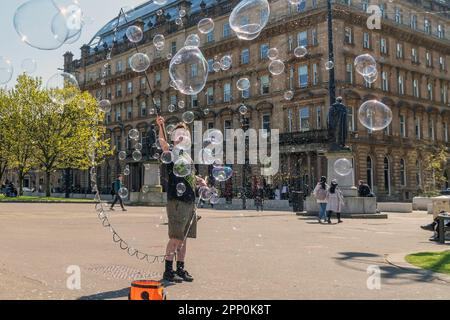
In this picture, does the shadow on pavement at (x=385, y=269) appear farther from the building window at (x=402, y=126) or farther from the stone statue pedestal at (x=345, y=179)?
the building window at (x=402, y=126)

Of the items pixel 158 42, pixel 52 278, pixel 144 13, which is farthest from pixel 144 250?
pixel 144 13

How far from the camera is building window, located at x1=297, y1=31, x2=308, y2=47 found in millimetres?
42219

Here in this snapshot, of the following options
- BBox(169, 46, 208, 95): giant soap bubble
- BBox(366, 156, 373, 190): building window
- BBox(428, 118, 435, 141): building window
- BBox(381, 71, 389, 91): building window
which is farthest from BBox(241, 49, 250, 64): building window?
BBox(169, 46, 208, 95): giant soap bubble

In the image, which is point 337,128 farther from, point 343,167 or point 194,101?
point 194,101

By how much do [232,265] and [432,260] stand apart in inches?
133

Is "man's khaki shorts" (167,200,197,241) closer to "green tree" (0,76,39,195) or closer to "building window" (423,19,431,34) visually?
"green tree" (0,76,39,195)

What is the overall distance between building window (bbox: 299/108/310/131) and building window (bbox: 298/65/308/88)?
2087mm

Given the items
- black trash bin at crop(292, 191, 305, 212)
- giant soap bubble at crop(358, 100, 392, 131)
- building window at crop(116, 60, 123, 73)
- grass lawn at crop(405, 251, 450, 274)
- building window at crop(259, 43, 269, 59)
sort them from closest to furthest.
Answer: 1. grass lawn at crop(405, 251, 450, 274)
2. giant soap bubble at crop(358, 100, 392, 131)
3. black trash bin at crop(292, 191, 305, 212)
4. building window at crop(259, 43, 269, 59)
5. building window at crop(116, 60, 123, 73)

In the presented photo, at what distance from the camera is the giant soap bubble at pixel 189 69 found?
30.9ft

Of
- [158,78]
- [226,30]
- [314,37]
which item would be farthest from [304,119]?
[158,78]

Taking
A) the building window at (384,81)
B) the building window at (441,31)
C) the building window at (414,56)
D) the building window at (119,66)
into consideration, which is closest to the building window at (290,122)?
the building window at (384,81)

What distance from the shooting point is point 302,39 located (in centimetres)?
4259
